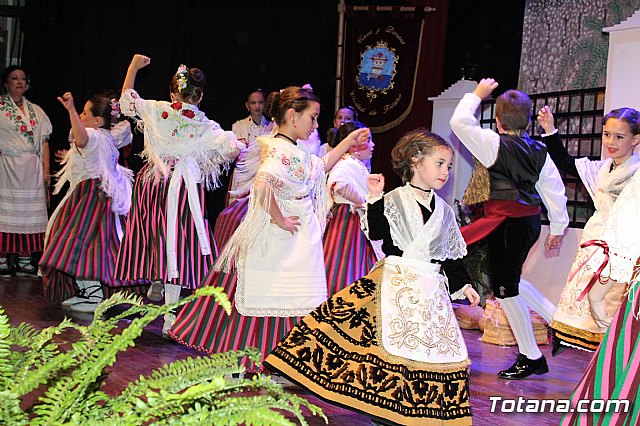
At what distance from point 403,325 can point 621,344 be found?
2.34 feet

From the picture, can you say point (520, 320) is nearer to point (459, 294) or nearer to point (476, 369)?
point (476, 369)

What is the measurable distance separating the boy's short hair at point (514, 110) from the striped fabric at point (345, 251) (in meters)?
0.88

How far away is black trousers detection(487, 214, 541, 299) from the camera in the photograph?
13.6ft

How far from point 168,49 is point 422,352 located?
17.7ft

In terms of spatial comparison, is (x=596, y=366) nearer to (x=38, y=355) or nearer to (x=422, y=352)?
(x=422, y=352)

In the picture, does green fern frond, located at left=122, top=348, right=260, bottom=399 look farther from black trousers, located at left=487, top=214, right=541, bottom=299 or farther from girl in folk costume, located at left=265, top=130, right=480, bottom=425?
black trousers, located at left=487, top=214, right=541, bottom=299

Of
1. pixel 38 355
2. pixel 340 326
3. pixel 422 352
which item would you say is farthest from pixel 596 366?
pixel 38 355

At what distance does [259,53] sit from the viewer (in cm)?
801

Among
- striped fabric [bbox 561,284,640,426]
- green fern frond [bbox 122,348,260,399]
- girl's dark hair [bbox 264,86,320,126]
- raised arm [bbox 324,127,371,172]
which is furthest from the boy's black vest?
green fern frond [bbox 122,348,260,399]

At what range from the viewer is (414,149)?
3.13 meters

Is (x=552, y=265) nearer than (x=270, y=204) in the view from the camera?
No

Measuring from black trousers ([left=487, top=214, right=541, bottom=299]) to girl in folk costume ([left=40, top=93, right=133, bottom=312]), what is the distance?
96.3 inches

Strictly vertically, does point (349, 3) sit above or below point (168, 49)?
above

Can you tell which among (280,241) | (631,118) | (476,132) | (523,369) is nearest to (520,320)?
(523,369)
